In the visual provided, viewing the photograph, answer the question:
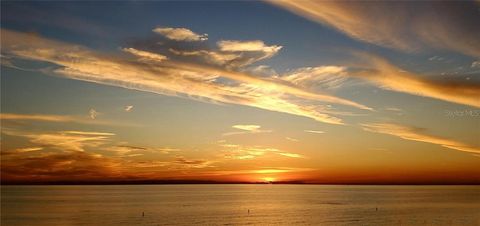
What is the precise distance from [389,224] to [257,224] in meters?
34.5

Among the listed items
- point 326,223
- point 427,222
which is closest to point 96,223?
point 326,223

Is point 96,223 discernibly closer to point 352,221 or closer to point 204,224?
point 204,224

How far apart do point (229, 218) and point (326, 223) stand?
28.7 metres

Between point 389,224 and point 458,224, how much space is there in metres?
16.9

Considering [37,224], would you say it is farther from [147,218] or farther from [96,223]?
[147,218]

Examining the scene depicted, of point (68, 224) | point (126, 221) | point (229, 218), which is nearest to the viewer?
point (68, 224)

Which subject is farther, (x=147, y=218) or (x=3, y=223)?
(x=147, y=218)

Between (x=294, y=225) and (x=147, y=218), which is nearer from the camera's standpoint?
(x=294, y=225)

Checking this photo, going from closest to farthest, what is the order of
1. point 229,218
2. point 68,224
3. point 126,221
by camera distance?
1. point 68,224
2. point 126,221
3. point 229,218

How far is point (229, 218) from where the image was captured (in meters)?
131

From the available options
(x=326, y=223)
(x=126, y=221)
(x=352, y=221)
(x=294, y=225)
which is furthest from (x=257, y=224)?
(x=126, y=221)

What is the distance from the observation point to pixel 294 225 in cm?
11450

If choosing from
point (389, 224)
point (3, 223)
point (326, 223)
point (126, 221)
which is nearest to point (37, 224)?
point (3, 223)

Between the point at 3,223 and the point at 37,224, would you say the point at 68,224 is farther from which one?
the point at 3,223
